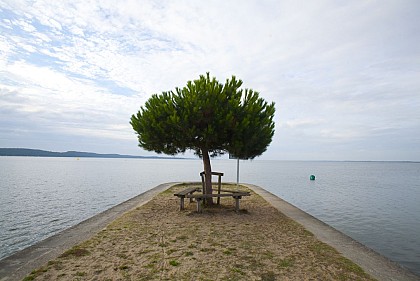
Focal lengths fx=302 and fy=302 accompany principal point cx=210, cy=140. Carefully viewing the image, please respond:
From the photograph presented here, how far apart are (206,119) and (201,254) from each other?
572cm

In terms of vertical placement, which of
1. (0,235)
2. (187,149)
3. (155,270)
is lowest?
(0,235)

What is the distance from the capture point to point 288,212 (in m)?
13.6

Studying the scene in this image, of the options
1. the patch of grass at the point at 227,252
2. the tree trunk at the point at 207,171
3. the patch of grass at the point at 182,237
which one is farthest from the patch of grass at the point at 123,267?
the tree trunk at the point at 207,171

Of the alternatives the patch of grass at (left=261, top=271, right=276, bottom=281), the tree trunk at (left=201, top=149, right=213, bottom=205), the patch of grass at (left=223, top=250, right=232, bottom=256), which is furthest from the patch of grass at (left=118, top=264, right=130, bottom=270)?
the tree trunk at (left=201, top=149, right=213, bottom=205)

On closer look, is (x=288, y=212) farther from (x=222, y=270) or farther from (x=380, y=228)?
(x=222, y=270)

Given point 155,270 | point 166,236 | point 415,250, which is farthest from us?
point 415,250

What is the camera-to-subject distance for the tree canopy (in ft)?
36.8

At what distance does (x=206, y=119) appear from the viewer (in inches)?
449

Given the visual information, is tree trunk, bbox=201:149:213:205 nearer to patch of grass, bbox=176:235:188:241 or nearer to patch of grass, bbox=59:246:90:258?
patch of grass, bbox=176:235:188:241

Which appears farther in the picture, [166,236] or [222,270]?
[166,236]

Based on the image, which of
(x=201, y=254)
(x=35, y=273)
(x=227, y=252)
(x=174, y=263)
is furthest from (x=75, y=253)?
(x=227, y=252)

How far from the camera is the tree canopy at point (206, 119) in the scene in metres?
11.2

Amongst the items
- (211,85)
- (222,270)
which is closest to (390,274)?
(222,270)

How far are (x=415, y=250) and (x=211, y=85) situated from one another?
9106 millimetres
